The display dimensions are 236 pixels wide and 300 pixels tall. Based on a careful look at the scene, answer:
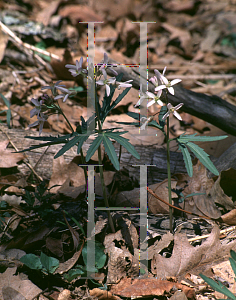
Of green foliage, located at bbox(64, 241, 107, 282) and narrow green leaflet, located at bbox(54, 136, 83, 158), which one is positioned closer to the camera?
narrow green leaflet, located at bbox(54, 136, 83, 158)

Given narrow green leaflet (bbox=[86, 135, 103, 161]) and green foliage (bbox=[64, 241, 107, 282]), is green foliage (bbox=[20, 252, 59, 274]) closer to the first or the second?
green foliage (bbox=[64, 241, 107, 282])

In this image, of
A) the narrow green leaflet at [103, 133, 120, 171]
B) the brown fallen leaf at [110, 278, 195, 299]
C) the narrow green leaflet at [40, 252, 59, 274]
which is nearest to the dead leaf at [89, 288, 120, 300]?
the brown fallen leaf at [110, 278, 195, 299]

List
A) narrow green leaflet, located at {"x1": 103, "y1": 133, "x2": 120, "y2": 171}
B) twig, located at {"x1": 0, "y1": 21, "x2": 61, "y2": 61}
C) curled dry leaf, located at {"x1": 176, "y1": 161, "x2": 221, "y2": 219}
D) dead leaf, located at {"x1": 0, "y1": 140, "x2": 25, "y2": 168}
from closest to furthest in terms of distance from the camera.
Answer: narrow green leaflet, located at {"x1": 103, "y1": 133, "x2": 120, "y2": 171}
curled dry leaf, located at {"x1": 176, "y1": 161, "x2": 221, "y2": 219}
dead leaf, located at {"x1": 0, "y1": 140, "x2": 25, "y2": 168}
twig, located at {"x1": 0, "y1": 21, "x2": 61, "y2": 61}

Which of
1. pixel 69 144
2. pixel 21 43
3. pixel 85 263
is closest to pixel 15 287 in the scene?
pixel 85 263

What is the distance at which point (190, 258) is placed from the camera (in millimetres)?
1630

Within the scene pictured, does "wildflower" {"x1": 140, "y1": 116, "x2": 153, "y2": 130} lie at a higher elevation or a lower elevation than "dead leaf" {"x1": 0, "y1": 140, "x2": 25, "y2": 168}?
higher

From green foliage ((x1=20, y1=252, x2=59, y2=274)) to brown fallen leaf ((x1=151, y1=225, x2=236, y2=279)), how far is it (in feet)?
2.06

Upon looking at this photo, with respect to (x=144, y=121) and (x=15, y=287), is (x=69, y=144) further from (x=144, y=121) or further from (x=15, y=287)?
(x=15, y=287)

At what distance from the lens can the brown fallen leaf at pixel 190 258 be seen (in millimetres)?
1604

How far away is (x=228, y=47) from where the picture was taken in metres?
5.95

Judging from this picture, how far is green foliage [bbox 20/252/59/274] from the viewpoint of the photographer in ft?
4.98

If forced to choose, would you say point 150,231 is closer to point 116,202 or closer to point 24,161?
point 116,202

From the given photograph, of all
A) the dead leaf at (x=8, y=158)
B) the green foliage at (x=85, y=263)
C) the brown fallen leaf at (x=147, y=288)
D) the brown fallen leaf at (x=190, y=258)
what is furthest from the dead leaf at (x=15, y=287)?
the dead leaf at (x=8, y=158)

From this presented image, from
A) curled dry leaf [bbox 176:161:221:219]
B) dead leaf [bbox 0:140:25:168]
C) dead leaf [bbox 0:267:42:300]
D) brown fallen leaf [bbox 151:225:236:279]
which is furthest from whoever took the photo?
dead leaf [bbox 0:140:25:168]
